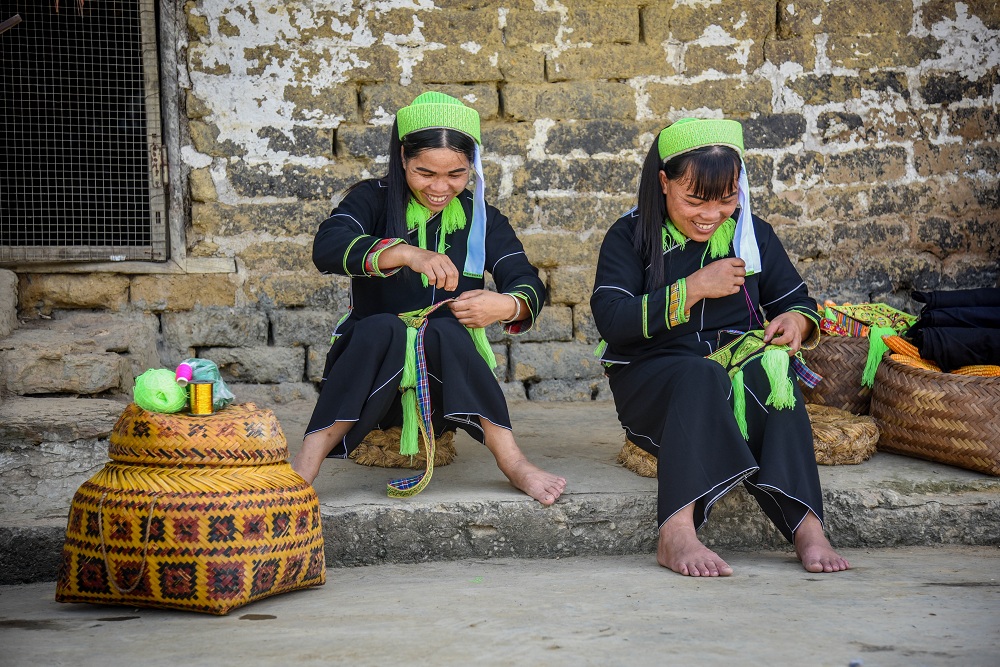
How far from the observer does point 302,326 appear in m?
4.85

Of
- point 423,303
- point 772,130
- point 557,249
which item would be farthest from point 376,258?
point 772,130

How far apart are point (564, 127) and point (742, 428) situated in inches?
88.5

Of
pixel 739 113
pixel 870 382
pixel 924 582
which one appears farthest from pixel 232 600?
pixel 739 113

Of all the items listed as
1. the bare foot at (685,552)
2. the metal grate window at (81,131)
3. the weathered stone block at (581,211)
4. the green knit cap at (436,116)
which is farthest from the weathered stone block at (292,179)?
the bare foot at (685,552)

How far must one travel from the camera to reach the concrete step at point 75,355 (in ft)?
13.3

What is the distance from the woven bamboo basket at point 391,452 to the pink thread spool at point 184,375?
1013 mm

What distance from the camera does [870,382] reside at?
393 centimetres

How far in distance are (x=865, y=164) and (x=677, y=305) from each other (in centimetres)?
233

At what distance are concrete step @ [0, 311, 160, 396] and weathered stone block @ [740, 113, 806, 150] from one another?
2995 millimetres

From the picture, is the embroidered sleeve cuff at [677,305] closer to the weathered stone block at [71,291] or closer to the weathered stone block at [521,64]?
the weathered stone block at [521,64]

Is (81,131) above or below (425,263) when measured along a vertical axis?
above

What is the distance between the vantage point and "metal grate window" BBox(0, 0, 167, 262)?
4699 mm

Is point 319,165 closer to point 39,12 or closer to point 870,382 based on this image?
point 39,12

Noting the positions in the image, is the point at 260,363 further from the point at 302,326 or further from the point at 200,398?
the point at 200,398
